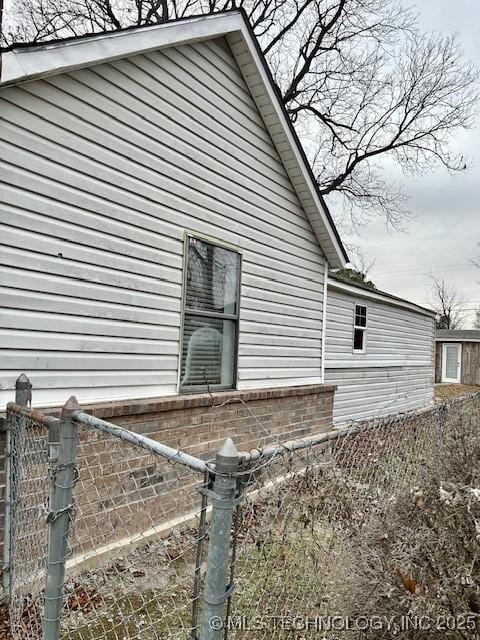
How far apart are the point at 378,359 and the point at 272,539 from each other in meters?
10.3

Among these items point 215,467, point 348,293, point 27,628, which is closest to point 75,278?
point 27,628

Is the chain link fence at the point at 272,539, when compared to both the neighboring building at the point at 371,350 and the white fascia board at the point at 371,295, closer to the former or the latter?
the neighboring building at the point at 371,350

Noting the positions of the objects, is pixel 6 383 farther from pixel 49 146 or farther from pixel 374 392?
pixel 374 392

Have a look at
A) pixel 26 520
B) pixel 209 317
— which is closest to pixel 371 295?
pixel 209 317

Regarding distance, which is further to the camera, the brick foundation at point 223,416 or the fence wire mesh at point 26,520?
the brick foundation at point 223,416

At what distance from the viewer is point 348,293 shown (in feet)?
34.7

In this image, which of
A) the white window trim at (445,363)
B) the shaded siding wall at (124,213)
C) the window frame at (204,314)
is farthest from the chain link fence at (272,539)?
the white window trim at (445,363)

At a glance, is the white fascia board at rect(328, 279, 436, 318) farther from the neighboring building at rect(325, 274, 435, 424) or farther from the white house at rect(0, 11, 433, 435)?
the white house at rect(0, 11, 433, 435)

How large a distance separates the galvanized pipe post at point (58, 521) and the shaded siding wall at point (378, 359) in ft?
23.1

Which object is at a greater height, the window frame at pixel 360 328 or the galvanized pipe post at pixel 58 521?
the window frame at pixel 360 328

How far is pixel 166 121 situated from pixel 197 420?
3448 mm

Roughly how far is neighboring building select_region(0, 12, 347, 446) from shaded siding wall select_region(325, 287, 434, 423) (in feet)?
10.6

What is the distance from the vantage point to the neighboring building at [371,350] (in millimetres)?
10352

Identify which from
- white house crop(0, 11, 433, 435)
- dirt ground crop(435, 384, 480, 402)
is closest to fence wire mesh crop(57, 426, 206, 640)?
white house crop(0, 11, 433, 435)
